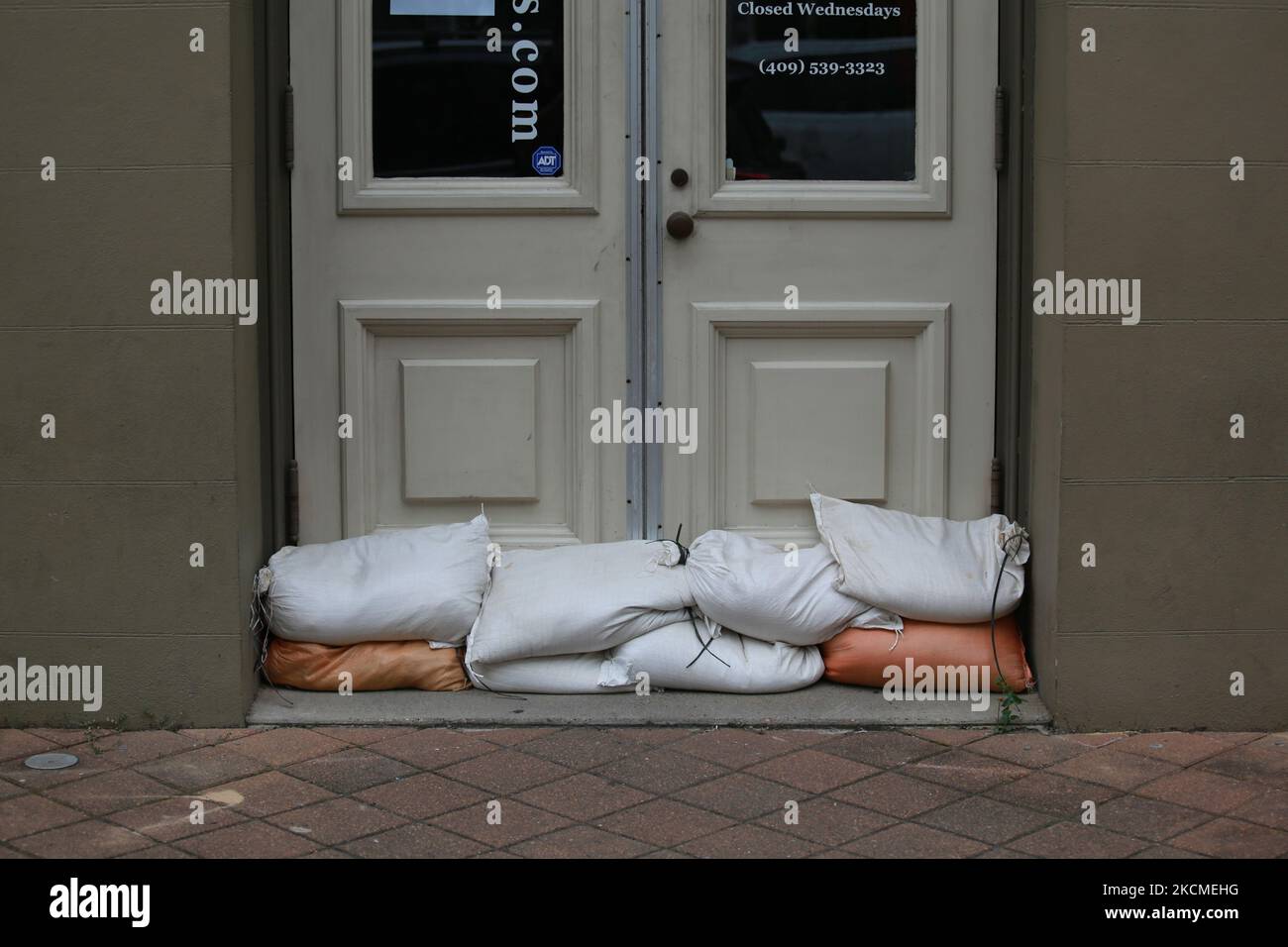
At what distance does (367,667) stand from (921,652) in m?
1.59

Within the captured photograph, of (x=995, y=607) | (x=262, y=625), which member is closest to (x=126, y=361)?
(x=262, y=625)

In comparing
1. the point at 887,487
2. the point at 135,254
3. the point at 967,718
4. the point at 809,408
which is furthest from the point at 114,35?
the point at 967,718

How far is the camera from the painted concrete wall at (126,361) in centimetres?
450

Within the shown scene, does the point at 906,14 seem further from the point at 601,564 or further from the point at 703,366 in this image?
the point at 601,564

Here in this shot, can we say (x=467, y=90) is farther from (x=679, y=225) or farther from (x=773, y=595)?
(x=773, y=595)

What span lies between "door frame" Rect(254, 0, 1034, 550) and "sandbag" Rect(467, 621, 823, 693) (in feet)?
1.36

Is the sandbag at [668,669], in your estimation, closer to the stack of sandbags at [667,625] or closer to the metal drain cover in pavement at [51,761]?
the stack of sandbags at [667,625]

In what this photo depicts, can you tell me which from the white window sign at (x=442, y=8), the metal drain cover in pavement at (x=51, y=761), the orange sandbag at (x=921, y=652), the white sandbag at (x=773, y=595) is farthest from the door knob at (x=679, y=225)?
the metal drain cover in pavement at (x=51, y=761)

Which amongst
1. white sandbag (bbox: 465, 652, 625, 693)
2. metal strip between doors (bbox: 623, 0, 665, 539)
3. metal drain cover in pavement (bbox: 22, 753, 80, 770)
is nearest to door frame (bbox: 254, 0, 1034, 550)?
metal strip between doors (bbox: 623, 0, 665, 539)

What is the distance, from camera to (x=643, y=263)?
4.99m

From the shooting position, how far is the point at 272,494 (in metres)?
4.96

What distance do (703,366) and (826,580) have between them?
73cm

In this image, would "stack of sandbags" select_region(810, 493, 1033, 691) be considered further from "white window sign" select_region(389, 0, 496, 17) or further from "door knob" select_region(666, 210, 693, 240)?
"white window sign" select_region(389, 0, 496, 17)

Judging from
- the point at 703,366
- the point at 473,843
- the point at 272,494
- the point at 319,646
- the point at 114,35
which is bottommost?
the point at 473,843
